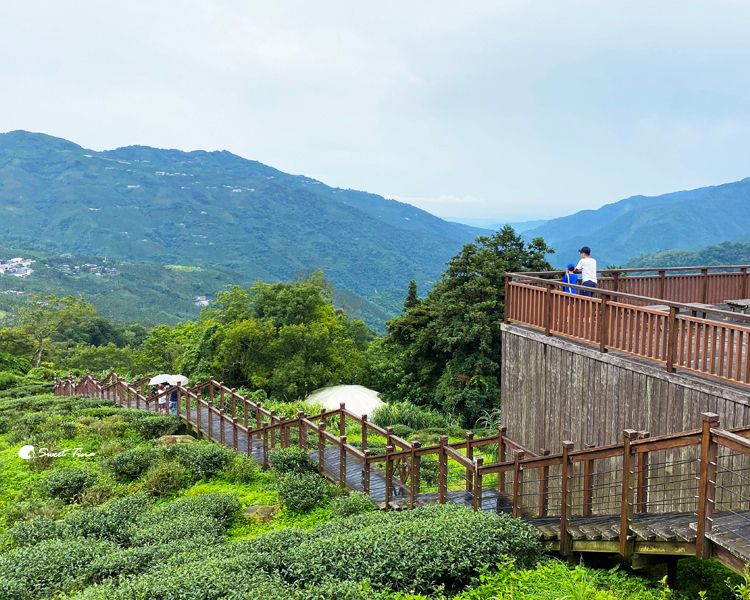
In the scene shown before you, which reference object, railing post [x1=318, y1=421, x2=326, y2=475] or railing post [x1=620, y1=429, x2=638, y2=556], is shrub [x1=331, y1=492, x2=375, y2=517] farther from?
railing post [x1=620, y1=429, x2=638, y2=556]

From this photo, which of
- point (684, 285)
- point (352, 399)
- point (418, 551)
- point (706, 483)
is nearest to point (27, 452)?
point (418, 551)

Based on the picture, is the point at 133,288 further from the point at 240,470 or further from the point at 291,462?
the point at 291,462

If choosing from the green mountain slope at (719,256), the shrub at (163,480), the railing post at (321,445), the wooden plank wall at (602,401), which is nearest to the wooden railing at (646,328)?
the wooden plank wall at (602,401)

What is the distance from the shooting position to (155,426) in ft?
43.5

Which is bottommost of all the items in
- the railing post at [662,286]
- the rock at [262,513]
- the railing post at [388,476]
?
the rock at [262,513]

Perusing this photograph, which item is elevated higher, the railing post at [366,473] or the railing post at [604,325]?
the railing post at [604,325]

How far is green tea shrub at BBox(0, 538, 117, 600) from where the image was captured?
18.9 ft

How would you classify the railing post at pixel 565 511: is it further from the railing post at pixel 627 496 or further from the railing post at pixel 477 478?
the railing post at pixel 477 478

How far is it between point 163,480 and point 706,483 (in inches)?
308

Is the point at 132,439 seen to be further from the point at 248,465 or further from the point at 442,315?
the point at 442,315

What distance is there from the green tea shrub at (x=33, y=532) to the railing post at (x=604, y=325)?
285 inches

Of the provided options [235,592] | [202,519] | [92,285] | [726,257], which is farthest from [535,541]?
[92,285]

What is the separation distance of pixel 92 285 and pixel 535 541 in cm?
13621

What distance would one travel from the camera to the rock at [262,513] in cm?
787
